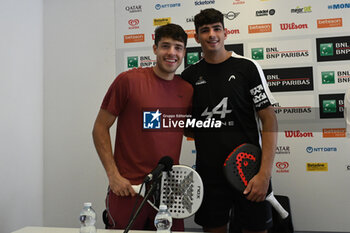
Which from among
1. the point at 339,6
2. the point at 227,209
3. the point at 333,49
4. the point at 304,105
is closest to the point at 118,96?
the point at 227,209

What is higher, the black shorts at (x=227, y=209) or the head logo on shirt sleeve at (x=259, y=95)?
the head logo on shirt sleeve at (x=259, y=95)

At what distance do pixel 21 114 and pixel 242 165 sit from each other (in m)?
2.11

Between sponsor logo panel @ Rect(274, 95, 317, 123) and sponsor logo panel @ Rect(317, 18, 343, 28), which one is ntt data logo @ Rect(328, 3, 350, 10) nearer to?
sponsor logo panel @ Rect(317, 18, 343, 28)

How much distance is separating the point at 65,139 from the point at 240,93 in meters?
2.00

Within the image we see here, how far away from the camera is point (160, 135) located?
5.56ft

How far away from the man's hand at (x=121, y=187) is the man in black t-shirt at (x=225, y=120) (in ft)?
1.50

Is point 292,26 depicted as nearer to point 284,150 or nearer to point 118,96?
point 284,150

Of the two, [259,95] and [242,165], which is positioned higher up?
[259,95]

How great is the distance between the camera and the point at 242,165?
1.62 metres

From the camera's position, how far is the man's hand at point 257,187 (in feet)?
5.34

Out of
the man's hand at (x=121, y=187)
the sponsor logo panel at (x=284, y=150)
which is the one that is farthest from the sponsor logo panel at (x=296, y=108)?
the man's hand at (x=121, y=187)

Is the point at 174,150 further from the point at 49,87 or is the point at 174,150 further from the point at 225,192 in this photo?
the point at 49,87

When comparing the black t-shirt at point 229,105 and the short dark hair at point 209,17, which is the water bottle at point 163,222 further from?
the short dark hair at point 209,17

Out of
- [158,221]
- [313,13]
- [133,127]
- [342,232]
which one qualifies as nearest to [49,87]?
[133,127]
